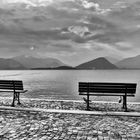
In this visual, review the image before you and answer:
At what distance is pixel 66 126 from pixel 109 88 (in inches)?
128

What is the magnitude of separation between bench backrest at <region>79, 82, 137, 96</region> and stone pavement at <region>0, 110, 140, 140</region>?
1.57m

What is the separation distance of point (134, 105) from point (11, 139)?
6887 mm

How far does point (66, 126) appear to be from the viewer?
556 cm

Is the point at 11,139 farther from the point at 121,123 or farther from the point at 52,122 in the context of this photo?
the point at 121,123

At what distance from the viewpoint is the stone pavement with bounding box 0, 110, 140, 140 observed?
475 cm

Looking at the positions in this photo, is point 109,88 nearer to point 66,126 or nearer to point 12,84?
point 66,126

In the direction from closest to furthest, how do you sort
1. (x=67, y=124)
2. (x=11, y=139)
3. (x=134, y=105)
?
1. (x=11, y=139)
2. (x=67, y=124)
3. (x=134, y=105)

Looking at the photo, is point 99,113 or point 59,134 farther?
point 99,113

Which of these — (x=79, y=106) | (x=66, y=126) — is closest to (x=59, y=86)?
(x=79, y=106)

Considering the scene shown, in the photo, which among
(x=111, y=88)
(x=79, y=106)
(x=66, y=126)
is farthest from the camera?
(x=79, y=106)

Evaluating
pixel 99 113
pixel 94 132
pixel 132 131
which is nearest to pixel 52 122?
pixel 94 132

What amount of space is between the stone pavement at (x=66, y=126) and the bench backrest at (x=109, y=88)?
1566mm

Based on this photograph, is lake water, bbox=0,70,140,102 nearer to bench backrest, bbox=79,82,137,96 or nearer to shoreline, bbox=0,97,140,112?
shoreline, bbox=0,97,140,112

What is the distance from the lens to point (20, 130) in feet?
17.0
